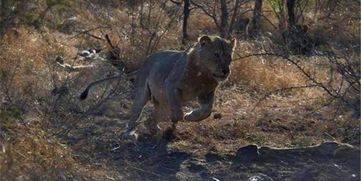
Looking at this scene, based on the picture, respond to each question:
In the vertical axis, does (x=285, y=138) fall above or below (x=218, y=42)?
below

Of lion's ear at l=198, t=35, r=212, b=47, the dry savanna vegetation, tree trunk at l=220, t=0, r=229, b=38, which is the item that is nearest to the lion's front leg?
the dry savanna vegetation

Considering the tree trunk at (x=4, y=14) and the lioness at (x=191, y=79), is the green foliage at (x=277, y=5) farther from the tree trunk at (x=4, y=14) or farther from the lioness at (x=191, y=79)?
the lioness at (x=191, y=79)

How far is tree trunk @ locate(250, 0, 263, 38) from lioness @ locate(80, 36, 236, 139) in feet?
20.4

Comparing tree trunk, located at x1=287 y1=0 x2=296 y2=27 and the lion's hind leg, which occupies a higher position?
tree trunk, located at x1=287 y1=0 x2=296 y2=27

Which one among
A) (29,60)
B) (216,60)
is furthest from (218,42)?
(29,60)

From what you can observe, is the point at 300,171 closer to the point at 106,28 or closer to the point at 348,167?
the point at 348,167

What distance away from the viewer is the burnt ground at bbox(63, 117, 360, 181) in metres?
7.48

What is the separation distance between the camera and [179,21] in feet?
49.0

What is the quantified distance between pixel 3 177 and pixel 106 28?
6.94m

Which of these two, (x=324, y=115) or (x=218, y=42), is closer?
(x=218, y=42)

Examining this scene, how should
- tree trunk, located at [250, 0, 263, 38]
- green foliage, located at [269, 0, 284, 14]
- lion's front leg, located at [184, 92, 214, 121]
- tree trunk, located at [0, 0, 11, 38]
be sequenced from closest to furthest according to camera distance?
lion's front leg, located at [184, 92, 214, 121]
tree trunk, located at [0, 0, 11, 38]
green foliage, located at [269, 0, 284, 14]
tree trunk, located at [250, 0, 263, 38]

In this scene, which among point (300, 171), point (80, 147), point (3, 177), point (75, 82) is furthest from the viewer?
point (75, 82)

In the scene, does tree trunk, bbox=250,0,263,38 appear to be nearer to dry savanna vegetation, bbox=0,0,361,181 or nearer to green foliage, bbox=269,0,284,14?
dry savanna vegetation, bbox=0,0,361,181

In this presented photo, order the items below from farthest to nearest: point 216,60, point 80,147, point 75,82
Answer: point 75,82 → point 216,60 → point 80,147
